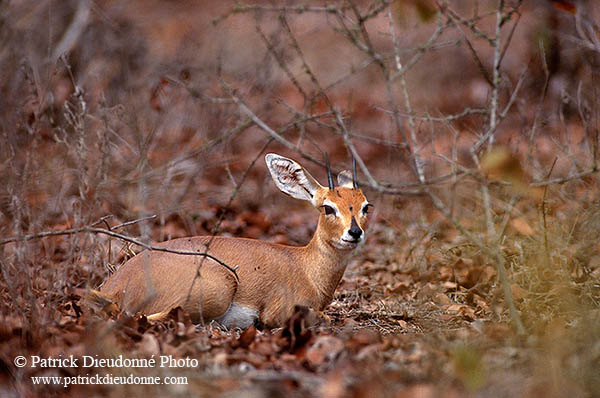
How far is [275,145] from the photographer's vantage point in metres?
14.6

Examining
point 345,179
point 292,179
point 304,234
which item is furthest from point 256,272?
point 304,234

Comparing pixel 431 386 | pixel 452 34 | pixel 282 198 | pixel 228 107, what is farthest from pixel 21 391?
pixel 452 34

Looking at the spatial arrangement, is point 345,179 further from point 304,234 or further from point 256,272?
point 304,234

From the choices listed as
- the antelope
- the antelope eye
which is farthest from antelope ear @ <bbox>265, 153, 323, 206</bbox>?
the antelope eye

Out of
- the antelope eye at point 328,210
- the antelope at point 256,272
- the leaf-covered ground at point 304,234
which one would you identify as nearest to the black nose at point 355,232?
the antelope at point 256,272

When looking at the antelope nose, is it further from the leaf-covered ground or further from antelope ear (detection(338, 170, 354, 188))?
antelope ear (detection(338, 170, 354, 188))

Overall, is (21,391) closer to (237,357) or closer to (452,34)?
(237,357)

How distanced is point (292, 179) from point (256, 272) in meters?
1.11

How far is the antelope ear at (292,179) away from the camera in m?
6.81

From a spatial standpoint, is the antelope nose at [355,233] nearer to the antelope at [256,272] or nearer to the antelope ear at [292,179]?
the antelope at [256,272]

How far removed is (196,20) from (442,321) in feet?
62.8

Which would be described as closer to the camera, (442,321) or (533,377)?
(533,377)

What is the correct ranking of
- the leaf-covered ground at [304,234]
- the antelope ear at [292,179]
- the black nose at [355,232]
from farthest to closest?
1. the antelope ear at [292,179]
2. the black nose at [355,232]
3. the leaf-covered ground at [304,234]

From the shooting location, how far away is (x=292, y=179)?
6.91 meters
